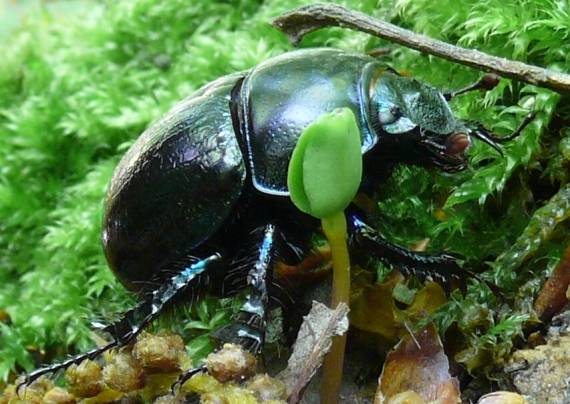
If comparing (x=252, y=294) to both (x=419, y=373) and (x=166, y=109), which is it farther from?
(x=166, y=109)

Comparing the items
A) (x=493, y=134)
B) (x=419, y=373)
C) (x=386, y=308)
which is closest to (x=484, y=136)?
(x=493, y=134)

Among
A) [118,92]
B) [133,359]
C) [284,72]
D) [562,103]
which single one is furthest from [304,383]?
[118,92]

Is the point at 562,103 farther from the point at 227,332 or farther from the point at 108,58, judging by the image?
the point at 108,58

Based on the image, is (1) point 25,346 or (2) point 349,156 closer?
(2) point 349,156

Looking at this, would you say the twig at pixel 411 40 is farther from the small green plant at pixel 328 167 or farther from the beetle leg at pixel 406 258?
the small green plant at pixel 328 167

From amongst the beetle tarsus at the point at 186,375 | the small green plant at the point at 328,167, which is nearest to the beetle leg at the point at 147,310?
the beetle tarsus at the point at 186,375
